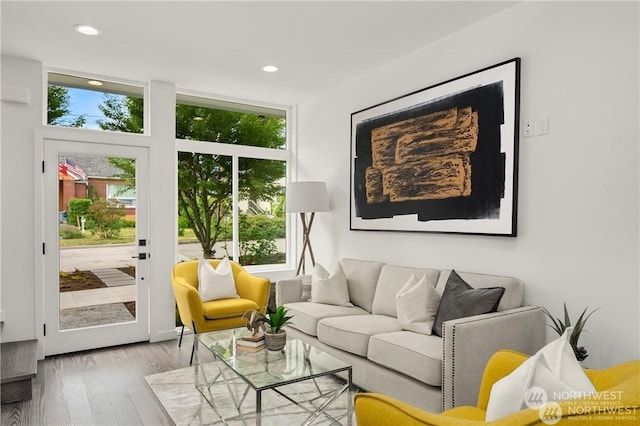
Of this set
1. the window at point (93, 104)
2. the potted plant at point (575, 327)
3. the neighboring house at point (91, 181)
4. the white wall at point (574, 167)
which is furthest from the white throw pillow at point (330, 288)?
the window at point (93, 104)

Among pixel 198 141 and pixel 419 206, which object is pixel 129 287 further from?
pixel 419 206

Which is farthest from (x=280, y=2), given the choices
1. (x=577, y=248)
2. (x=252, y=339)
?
(x=577, y=248)

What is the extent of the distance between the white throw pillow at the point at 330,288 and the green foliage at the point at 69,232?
231 centimetres

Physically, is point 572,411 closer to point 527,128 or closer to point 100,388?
point 527,128

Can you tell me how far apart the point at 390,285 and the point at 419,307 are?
0.62 meters

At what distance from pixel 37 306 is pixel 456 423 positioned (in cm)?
408

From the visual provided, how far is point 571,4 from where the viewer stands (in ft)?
8.75

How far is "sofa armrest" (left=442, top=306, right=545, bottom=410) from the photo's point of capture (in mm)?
2350

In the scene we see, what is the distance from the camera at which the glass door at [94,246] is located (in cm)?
407

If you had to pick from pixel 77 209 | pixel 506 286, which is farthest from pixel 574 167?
pixel 77 209

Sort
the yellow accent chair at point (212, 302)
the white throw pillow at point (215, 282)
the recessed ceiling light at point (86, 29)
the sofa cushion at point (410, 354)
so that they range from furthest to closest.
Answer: the white throw pillow at point (215, 282) → the yellow accent chair at point (212, 302) → the recessed ceiling light at point (86, 29) → the sofa cushion at point (410, 354)

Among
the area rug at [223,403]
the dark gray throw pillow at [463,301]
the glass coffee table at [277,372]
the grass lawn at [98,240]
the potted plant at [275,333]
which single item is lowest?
the area rug at [223,403]

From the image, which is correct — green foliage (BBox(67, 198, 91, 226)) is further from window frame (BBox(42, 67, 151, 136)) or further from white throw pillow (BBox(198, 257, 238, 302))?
white throw pillow (BBox(198, 257, 238, 302))

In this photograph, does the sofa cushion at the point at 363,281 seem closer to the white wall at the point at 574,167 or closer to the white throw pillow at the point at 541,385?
the white wall at the point at 574,167
